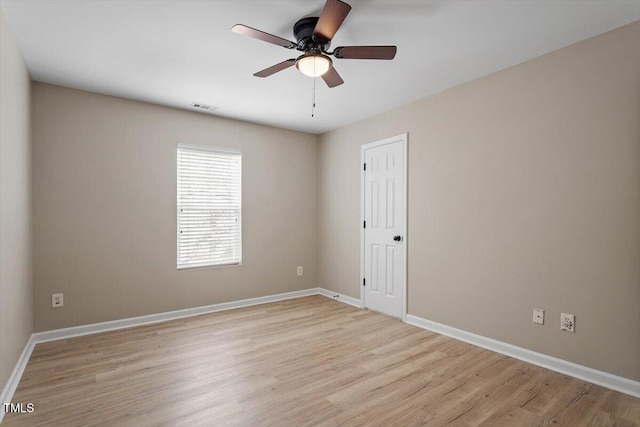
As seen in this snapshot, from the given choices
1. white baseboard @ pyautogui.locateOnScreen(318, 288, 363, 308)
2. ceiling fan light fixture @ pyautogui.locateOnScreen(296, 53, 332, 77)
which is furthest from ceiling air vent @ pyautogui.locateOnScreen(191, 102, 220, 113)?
white baseboard @ pyautogui.locateOnScreen(318, 288, 363, 308)

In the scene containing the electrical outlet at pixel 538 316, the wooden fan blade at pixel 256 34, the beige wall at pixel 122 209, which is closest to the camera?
the wooden fan blade at pixel 256 34

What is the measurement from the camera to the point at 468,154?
3326 mm

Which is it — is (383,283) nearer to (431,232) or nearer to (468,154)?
(431,232)

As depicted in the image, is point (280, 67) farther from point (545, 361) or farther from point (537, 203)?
point (545, 361)

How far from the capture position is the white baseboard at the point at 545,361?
7.74 feet

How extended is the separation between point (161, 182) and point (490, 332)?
389 cm

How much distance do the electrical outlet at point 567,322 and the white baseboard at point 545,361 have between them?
0.85 feet

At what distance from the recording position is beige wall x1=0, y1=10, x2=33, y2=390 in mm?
2172

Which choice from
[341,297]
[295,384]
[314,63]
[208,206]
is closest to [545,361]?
[295,384]

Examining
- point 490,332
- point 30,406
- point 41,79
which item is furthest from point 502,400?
point 41,79

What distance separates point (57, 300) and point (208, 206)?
1.83m

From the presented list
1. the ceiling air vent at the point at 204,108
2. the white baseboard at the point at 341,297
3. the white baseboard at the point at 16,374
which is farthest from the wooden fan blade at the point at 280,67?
the white baseboard at the point at 341,297

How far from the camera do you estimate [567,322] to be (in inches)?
103

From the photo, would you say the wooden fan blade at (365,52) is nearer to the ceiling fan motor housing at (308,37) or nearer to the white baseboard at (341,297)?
the ceiling fan motor housing at (308,37)
